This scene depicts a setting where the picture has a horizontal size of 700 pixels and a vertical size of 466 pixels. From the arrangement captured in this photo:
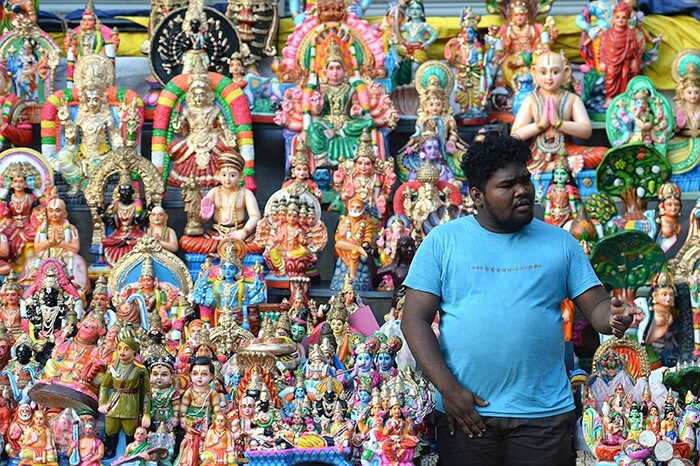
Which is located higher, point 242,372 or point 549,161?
point 549,161

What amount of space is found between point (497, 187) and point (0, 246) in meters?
4.17

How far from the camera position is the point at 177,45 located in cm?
834

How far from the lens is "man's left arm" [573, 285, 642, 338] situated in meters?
3.63

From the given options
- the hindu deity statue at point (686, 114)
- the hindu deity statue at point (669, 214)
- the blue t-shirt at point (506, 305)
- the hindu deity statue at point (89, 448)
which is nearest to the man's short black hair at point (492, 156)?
the blue t-shirt at point (506, 305)

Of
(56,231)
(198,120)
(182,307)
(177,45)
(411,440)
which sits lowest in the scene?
(411,440)

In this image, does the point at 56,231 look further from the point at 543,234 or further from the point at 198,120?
the point at 543,234

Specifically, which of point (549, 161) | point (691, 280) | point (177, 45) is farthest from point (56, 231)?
point (691, 280)

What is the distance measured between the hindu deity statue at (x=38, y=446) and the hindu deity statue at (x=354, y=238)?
7.20 feet

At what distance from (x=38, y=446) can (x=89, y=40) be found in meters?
3.75

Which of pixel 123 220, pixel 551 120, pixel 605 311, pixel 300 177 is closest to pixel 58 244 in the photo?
pixel 123 220

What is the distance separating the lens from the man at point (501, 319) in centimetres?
376

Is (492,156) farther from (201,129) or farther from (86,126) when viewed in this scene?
(86,126)

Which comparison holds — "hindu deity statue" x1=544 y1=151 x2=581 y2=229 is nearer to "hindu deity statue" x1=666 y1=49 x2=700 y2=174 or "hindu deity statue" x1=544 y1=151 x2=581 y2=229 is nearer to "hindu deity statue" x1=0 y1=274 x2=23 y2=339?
"hindu deity statue" x1=666 y1=49 x2=700 y2=174

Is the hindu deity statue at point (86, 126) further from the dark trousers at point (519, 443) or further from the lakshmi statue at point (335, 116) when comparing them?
the dark trousers at point (519, 443)
